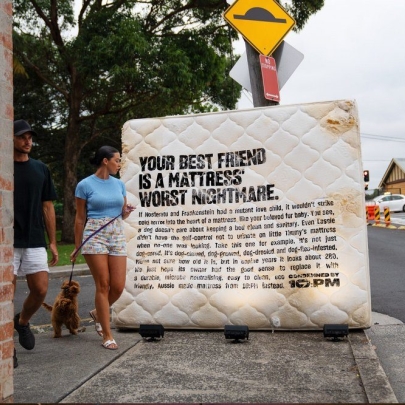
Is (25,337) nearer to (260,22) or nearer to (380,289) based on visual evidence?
(260,22)

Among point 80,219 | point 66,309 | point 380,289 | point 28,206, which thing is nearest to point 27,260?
point 28,206

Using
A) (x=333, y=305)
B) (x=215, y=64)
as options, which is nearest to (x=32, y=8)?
(x=215, y=64)

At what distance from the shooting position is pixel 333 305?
5.61 metres

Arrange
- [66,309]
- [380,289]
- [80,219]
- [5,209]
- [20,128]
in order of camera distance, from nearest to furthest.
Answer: [5,209]
[20,128]
[80,219]
[66,309]
[380,289]

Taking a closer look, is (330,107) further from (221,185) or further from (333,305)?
(333,305)

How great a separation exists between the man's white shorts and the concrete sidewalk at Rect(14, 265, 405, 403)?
68 cm

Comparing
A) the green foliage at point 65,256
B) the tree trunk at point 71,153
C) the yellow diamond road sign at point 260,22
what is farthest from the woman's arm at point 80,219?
the tree trunk at point 71,153

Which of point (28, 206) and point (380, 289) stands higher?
point (28, 206)

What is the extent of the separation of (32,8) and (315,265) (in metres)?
18.5

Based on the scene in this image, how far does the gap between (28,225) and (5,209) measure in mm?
1910

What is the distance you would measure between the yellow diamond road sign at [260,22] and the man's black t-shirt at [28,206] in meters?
3.21

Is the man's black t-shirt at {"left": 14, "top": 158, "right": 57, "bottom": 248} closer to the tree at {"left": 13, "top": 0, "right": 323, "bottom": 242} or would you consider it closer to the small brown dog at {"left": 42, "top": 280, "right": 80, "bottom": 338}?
the small brown dog at {"left": 42, "top": 280, "right": 80, "bottom": 338}

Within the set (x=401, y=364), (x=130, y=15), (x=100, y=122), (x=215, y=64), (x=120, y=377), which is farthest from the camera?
(x=100, y=122)

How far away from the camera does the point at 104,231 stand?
212 inches
